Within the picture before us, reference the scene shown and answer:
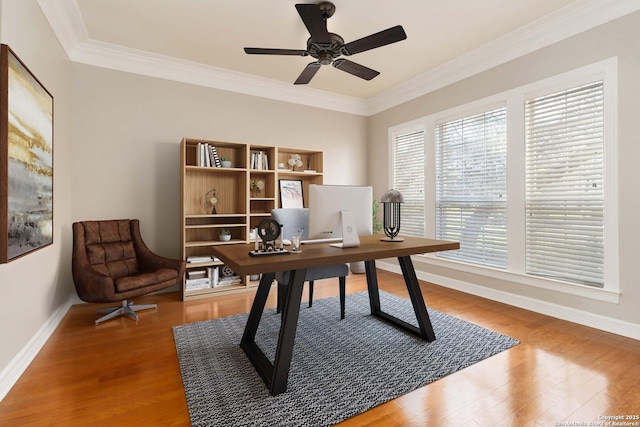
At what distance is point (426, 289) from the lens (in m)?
3.94

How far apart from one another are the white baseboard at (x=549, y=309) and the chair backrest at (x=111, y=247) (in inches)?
146

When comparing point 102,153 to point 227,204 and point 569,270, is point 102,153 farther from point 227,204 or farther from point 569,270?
point 569,270

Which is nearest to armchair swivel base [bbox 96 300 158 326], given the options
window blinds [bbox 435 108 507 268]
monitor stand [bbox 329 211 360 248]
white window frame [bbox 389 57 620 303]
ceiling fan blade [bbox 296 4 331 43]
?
monitor stand [bbox 329 211 360 248]

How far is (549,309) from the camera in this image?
3.03 meters

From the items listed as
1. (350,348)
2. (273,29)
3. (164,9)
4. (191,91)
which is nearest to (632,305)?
(350,348)

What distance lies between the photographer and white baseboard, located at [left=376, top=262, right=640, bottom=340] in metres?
2.56

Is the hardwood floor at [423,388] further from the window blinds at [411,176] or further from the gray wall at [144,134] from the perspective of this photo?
the window blinds at [411,176]

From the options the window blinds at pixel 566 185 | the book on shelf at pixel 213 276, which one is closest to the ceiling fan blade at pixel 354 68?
the window blinds at pixel 566 185

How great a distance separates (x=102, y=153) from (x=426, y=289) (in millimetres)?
4118

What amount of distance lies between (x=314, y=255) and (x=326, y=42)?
172 centimetres

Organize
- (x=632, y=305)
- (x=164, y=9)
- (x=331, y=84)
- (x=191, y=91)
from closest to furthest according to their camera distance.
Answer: (x=632, y=305) < (x=164, y=9) < (x=191, y=91) < (x=331, y=84)

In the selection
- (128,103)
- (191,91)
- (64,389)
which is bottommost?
(64,389)

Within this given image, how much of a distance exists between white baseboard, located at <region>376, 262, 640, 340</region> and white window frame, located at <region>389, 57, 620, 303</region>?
0.16 metres

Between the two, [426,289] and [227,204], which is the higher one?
[227,204]
